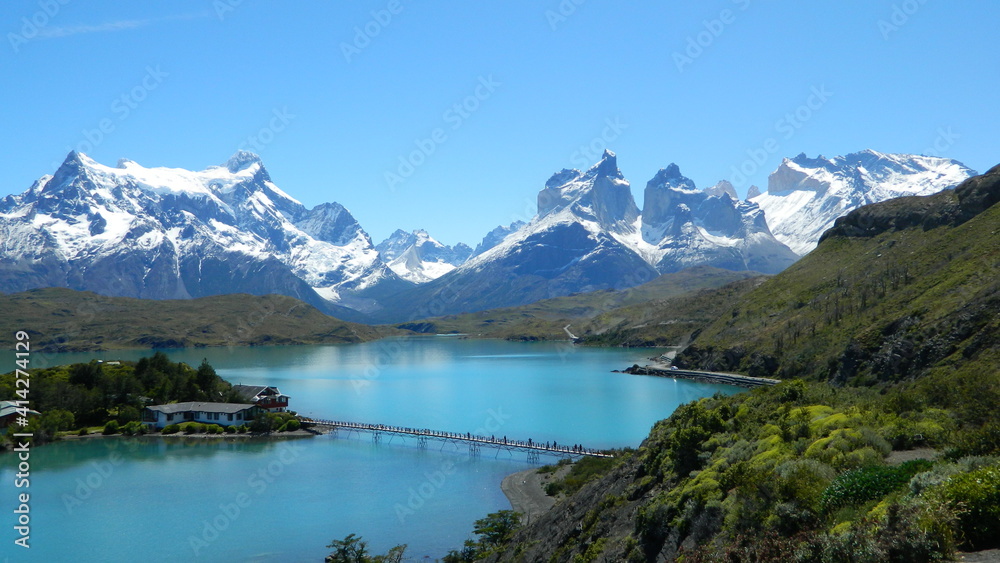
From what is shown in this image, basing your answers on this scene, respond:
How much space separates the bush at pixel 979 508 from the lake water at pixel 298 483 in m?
35.7

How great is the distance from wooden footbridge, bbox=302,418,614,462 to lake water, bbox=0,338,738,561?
99cm

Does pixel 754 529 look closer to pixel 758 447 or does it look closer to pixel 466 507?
pixel 758 447

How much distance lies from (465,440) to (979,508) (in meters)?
70.5

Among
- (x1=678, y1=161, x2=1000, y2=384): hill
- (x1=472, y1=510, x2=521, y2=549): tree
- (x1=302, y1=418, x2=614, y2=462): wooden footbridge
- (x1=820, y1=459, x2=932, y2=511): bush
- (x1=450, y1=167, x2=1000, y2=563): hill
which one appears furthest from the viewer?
(x1=678, y1=161, x2=1000, y2=384): hill

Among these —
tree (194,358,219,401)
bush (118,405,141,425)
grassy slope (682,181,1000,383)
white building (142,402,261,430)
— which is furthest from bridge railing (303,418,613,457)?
grassy slope (682,181,1000,383)

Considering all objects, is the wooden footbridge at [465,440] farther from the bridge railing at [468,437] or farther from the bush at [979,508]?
the bush at [979,508]

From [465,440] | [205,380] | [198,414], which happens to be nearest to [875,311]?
[465,440]

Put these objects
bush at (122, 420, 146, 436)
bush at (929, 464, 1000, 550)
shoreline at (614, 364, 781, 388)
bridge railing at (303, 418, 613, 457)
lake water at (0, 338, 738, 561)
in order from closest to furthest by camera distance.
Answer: bush at (929, 464, 1000, 550), lake water at (0, 338, 738, 561), bridge railing at (303, 418, 613, 457), bush at (122, 420, 146, 436), shoreline at (614, 364, 781, 388)

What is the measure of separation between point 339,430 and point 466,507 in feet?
128

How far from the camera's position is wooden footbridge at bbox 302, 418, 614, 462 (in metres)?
70.1

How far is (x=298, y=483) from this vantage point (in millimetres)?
60625

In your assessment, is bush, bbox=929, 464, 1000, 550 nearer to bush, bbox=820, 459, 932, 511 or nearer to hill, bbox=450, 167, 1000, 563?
hill, bbox=450, 167, 1000, 563

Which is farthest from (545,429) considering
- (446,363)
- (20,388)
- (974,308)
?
(446,363)

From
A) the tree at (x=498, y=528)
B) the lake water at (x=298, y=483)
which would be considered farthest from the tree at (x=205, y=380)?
the tree at (x=498, y=528)
